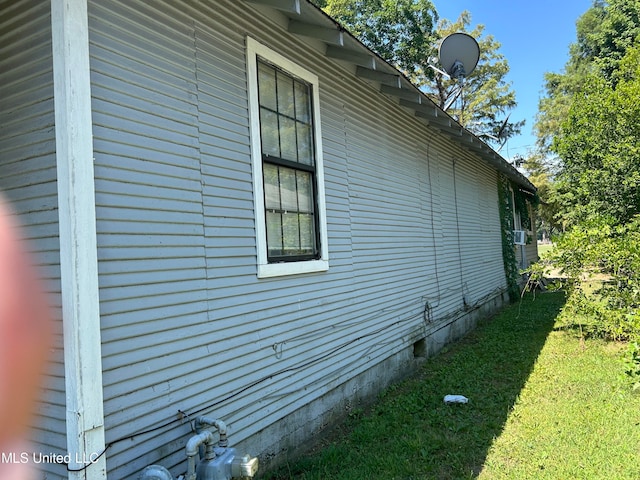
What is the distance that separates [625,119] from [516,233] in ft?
19.0

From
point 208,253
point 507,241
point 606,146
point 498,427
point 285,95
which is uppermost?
point 606,146

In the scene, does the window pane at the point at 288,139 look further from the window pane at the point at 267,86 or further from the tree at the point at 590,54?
the tree at the point at 590,54

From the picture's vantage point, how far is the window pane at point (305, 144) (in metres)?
4.08

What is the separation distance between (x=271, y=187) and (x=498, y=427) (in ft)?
10.0

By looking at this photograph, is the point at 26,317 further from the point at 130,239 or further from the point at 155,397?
the point at 155,397

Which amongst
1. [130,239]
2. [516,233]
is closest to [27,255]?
[130,239]

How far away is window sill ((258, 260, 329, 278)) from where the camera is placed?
3.43 m

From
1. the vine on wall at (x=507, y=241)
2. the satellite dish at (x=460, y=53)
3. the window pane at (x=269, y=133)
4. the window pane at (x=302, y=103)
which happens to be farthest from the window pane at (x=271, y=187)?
the vine on wall at (x=507, y=241)

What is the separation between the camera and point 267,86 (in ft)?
12.2

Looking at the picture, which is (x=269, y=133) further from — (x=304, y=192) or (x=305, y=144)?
(x=304, y=192)

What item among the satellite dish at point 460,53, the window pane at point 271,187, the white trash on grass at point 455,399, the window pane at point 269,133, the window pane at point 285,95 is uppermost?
the satellite dish at point 460,53

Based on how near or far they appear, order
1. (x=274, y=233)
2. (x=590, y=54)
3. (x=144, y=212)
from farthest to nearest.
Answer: (x=590, y=54), (x=274, y=233), (x=144, y=212)

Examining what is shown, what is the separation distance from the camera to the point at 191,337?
9.07 ft

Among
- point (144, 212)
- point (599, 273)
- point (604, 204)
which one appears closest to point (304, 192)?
point (144, 212)
